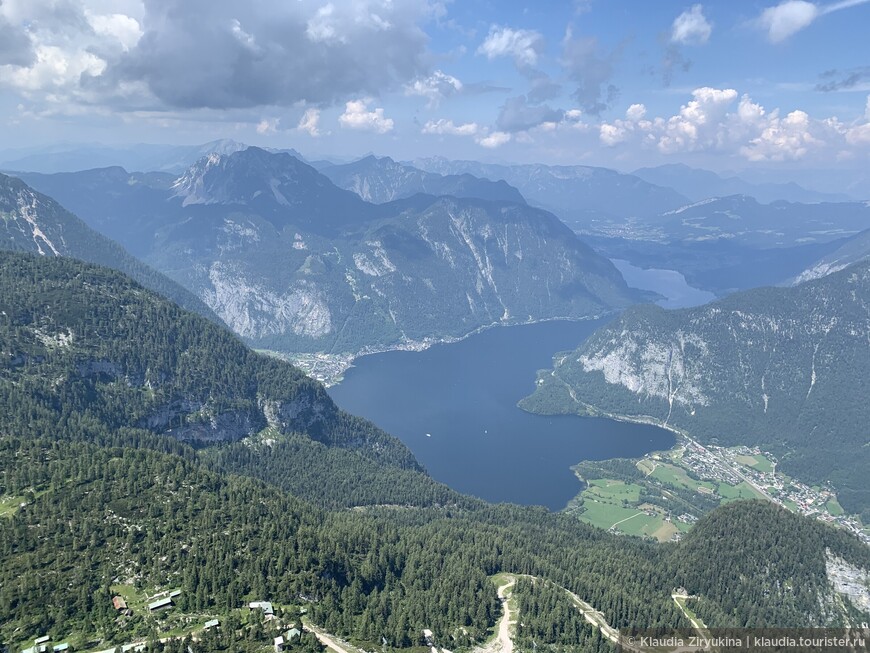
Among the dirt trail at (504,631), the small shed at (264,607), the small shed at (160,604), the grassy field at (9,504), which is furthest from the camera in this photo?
the grassy field at (9,504)

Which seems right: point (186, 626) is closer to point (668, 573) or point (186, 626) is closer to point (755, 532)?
point (668, 573)

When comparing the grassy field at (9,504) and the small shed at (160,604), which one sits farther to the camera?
the grassy field at (9,504)

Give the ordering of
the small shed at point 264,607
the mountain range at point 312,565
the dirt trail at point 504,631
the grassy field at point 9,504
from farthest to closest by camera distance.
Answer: the grassy field at point 9,504, the dirt trail at point 504,631, the small shed at point 264,607, the mountain range at point 312,565

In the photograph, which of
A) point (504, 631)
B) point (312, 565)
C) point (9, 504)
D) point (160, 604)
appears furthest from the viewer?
point (9, 504)

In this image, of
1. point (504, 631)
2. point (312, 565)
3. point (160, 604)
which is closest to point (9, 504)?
point (160, 604)

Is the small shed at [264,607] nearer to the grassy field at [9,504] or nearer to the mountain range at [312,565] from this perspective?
the mountain range at [312,565]

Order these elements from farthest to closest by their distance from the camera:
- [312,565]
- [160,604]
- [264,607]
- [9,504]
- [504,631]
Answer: [9,504] < [504,631] < [312,565] < [264,607] < [160,604]

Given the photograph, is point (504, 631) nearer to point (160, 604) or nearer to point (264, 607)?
point (264, 607)

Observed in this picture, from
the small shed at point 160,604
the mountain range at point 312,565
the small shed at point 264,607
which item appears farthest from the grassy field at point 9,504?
the small shed at point 264,607

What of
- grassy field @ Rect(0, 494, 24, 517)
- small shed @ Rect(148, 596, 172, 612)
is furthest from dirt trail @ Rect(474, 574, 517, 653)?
grassy field @ Rect(0, 494, 24, 517)

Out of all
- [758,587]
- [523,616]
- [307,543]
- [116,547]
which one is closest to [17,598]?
[116,547]

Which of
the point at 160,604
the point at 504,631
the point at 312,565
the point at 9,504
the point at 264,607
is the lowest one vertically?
the point at 504,631
